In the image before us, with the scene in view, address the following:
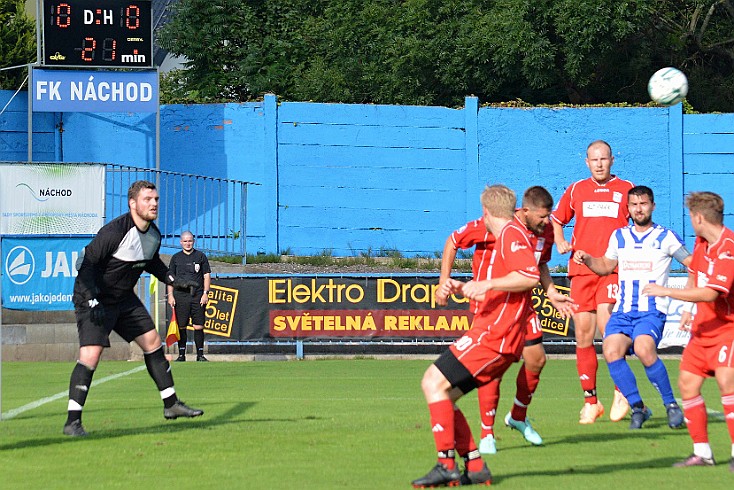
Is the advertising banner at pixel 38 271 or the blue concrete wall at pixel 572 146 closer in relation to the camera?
the advertising banner at pixel 38 271

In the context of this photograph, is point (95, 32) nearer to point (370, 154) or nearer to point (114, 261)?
point (370, 154)

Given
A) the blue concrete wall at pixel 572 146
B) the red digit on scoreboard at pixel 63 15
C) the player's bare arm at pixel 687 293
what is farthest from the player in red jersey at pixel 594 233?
the red digit on scoreboard at pixel 63 15

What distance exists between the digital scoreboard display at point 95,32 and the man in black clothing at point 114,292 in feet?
47.8

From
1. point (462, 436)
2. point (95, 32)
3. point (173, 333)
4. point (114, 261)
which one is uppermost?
point (95, 32)

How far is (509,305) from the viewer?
7.45 metres

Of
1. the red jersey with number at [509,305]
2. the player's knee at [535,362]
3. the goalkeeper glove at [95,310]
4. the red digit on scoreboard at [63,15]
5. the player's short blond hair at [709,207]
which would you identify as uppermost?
the red digit on scoreboard at [63,15]

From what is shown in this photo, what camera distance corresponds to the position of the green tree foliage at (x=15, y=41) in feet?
97.9

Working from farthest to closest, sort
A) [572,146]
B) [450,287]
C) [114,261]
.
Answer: [572,146], [114,261], [450,287]

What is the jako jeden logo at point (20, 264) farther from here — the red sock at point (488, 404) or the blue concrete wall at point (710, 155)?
the red sock at point (488, 404)

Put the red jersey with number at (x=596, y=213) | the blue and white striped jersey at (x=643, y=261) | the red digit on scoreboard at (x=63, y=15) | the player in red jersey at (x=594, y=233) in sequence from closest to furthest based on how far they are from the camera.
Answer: the blue and white striped jersey at (x=643, y=261) < the player in red jersey at (x=594, y=233) < the red jersey with number at (x=596, y=213) < the red digit on scoreboard at (x=63, y=15)

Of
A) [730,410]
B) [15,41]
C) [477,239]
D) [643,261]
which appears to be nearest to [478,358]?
[730,410]

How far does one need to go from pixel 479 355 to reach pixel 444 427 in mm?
481

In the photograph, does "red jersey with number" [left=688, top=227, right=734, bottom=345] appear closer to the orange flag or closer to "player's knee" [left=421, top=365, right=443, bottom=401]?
"player's knee" [left=421, top=365, right=443, bottom=401]

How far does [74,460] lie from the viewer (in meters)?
8.70
